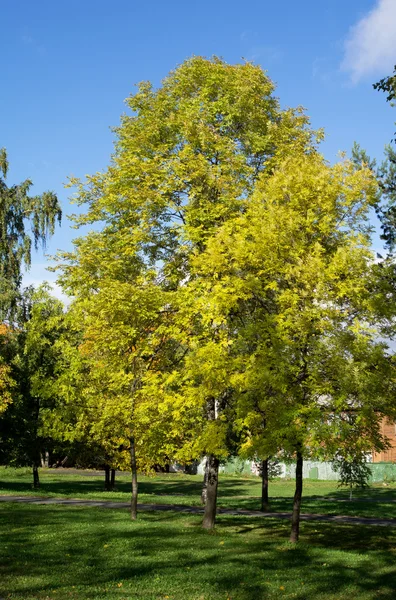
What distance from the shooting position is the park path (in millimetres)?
24781

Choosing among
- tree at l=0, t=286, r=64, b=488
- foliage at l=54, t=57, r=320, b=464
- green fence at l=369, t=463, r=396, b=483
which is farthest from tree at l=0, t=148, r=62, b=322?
green fence at l=369, t=463, r=396, b=483

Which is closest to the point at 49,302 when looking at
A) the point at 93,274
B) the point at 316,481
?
the point at 93,274

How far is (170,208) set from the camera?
67.9ft

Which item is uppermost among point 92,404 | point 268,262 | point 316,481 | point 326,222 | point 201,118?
point 201,118

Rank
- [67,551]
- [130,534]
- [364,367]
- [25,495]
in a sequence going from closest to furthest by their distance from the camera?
[67,551], [364,367], [130,534], [25,495]

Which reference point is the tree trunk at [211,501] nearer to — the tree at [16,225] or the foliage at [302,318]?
the foliage at [302,318]

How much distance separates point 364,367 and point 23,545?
8866mm

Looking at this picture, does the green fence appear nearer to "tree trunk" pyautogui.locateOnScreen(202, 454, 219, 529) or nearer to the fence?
the fence

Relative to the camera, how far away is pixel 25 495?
2970cm

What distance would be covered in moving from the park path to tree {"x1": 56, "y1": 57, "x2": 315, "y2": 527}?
267 inches

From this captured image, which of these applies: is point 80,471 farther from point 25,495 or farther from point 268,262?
point 268,262

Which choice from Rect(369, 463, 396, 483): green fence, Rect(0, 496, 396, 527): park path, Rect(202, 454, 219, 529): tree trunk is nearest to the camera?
Rect(202, 454, 219, 529): tree trunk

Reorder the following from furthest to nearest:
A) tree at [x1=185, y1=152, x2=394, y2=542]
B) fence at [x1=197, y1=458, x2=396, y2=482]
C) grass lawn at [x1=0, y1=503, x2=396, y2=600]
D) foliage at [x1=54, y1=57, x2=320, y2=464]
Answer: fence at [x1=197, y1=458, x2=396, y2=482] → foliage at [x1=54, y1=57, x2=320, y2=464] → tree at [x1=185, y1=152, x2=394, y2=542] → grass lawn at [x1=0, y1=503, x2=396, y2=600]

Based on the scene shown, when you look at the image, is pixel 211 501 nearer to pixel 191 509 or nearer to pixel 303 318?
pixel 303 318
